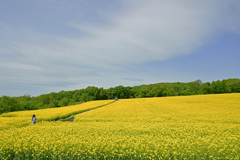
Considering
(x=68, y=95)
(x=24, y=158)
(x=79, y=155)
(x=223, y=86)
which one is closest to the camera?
(x=79, y=155)

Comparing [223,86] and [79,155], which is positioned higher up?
[223,86]

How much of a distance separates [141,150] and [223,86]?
338 feet

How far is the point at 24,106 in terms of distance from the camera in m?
71.9

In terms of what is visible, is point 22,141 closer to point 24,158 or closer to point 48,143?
point 24,158

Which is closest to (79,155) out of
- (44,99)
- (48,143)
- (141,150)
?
(48,143)

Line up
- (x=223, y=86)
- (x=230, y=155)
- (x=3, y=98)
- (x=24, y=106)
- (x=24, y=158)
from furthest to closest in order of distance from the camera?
(x=223, y=86)
(x=24, y=106)
(x=3, y=98)
(x=24, y=158)
(x=230, y=155)

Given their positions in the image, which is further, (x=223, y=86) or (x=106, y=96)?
(x=106, y=96)

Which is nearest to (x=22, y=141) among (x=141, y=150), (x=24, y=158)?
(x=24, y=158)

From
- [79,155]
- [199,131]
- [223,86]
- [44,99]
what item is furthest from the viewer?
[44,99]

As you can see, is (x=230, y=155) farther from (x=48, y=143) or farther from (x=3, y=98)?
(x=3, y=98)

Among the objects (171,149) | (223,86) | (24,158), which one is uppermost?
(223,86)

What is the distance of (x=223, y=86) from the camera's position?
91.6m

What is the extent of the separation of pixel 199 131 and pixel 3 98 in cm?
6704

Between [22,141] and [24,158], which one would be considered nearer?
[24,158]
